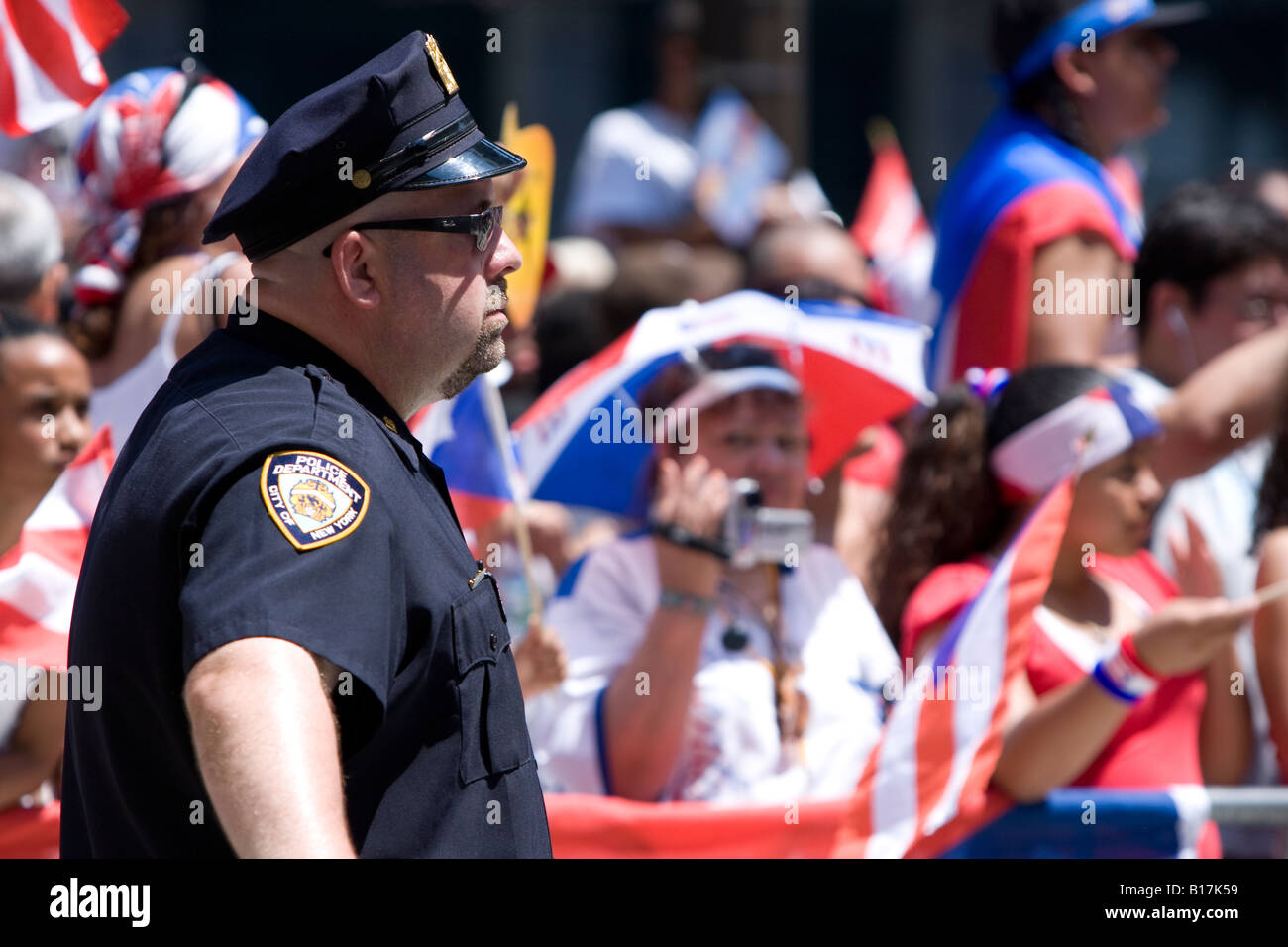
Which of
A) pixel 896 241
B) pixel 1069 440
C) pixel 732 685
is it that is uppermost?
pixel 896 241

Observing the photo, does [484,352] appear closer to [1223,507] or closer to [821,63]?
[1223,507]

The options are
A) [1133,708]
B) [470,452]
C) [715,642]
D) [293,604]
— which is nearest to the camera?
[293,604]

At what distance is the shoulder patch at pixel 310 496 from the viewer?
1690 millimetres

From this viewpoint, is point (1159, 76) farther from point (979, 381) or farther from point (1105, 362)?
point (979, 381)

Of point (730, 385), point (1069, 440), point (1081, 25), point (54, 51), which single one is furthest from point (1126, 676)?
point (54, 51)

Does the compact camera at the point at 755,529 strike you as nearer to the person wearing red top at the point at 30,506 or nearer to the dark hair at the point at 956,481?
the dark hair at the point at 956,481

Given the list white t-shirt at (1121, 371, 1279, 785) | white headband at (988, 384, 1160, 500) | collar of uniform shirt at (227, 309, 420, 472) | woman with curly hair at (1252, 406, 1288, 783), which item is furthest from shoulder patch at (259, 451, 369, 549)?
white t-shirt at (1121, 371, 1279, 785)

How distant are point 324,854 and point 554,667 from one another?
1.93 meters

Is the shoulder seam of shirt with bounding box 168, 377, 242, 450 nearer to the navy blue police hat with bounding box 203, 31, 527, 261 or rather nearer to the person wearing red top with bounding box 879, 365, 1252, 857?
the navy blue police hat with bounding box 203, 31, 527, 261

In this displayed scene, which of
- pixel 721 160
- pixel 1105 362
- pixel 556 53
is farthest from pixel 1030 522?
pixel 556 53

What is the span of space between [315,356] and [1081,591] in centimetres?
209

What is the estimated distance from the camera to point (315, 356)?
1931 mm

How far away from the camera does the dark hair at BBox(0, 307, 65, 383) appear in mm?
3408

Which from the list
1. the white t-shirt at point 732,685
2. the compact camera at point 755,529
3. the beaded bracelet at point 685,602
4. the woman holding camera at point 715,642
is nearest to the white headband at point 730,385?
the woman holding camera at point 715,642
